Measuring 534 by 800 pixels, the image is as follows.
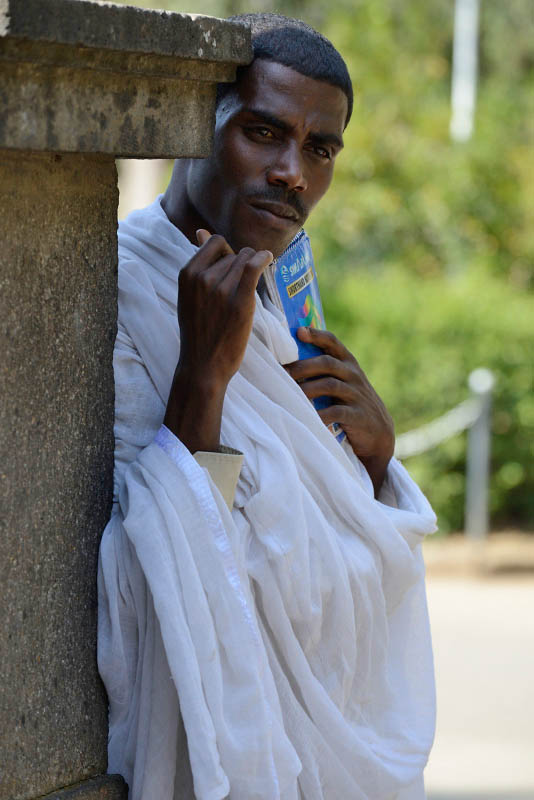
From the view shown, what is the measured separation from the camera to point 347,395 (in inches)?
94.7

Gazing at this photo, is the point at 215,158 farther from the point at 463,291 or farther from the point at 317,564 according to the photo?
the point at 463,291

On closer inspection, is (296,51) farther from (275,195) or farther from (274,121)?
(275,195)

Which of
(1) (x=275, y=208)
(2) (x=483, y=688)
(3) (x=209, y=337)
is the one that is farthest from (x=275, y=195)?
(2) (x=483, y=688)

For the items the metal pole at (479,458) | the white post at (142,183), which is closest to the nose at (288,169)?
the metal pole at (479,458)

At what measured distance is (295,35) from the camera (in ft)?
7.30

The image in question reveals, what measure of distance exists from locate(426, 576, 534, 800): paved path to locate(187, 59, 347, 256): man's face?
3.17 m

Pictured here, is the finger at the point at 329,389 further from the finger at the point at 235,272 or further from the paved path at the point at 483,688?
the paved path at the point at 483,688

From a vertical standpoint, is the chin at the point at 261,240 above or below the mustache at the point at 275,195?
below

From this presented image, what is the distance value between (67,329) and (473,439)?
22.3 ft

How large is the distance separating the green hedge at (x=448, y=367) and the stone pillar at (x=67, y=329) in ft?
22.0

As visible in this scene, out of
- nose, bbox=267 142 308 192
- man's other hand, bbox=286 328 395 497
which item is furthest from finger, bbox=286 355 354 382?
nose, bbox=267 142 308 192

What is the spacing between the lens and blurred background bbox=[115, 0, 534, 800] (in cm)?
593

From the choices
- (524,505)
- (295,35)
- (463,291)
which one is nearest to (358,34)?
(463,291)

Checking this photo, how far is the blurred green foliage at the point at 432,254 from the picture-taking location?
8773 millimetres
